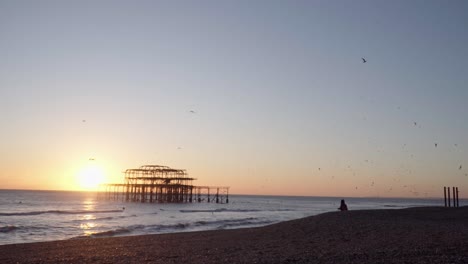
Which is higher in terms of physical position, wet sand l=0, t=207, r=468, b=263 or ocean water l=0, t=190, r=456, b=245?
wet sand l=0, t=207, r=468, b=263

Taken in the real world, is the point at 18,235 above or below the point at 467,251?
below

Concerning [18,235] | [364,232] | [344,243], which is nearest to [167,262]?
[344,243]

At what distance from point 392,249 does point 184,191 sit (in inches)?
3175

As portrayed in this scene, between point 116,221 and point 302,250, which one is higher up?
point 302,250

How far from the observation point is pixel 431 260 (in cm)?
1003

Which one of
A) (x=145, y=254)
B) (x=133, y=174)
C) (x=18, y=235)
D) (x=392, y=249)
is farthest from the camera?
(x=133, y=174)

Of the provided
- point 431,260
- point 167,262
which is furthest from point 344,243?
point 167,262

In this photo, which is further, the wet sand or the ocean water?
the ocean water

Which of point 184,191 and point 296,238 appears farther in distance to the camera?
point 184,191

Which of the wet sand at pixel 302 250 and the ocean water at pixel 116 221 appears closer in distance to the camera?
the wet sand at pixel 302 250

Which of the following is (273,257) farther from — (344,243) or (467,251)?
(467,251)

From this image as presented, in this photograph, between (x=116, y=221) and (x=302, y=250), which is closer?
(x=302, y=250)

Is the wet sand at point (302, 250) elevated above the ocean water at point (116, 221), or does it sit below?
above

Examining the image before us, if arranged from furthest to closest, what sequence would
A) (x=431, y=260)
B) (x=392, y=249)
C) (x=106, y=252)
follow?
(x=106, y=252), (x=392, y=249), (x=431, y=260)
